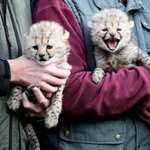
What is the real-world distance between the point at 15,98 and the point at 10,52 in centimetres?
40

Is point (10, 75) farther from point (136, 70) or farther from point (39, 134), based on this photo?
point (136, 70)

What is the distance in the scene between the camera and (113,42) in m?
2.27

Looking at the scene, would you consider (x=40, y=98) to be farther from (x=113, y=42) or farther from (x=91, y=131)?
(x=113, y=42)

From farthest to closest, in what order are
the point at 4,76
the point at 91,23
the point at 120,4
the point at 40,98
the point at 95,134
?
the point at 120,4, the point at 91,23, the point at 95,134, the point at 40,98, the point at 4,76

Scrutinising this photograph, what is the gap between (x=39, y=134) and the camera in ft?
7.14

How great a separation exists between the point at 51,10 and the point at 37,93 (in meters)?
0.83

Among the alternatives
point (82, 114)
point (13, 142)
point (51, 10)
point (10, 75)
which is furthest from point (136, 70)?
point (13, 142)

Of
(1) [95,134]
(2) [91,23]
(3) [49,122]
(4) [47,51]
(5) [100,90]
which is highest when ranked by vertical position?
(2) [91,23]

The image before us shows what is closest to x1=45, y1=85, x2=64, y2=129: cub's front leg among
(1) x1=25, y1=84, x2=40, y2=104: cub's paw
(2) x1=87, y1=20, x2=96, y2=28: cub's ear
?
(1) x1=25, y1=84, x2=40, y2=104: cub's paw

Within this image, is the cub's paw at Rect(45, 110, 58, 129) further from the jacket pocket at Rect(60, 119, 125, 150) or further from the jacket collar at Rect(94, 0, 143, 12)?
the jacket collar at Rect(94, 0, 143, 12)

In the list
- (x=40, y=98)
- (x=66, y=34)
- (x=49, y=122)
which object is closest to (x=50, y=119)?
(x=49, y=122)

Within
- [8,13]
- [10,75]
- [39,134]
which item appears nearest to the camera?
[10,75]

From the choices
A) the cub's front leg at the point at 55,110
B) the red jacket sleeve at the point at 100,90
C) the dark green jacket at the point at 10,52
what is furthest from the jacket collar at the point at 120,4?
the cub's front leg at the point at 55,110

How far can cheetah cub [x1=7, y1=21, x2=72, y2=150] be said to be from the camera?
171 cm
